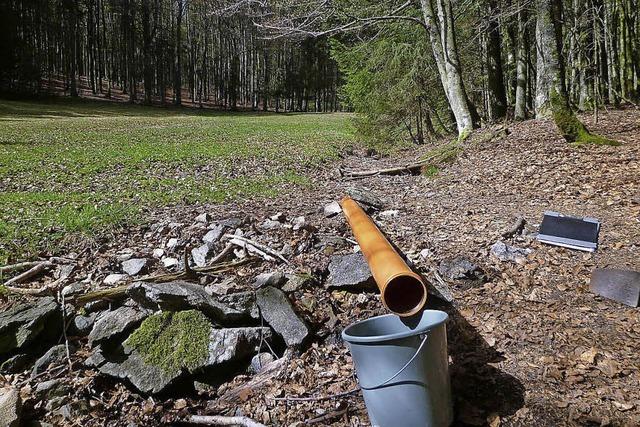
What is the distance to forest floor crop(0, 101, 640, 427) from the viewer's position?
2861 millimetres

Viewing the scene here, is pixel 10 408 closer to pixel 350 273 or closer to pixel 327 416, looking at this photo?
pixel 327 416

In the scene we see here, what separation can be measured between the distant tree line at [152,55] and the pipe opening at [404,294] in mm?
33778

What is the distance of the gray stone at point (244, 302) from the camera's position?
12.3ft

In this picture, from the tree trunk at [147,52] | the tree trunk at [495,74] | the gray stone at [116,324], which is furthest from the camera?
the tree trunk at [147,52]

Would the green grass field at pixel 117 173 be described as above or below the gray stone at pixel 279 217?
above

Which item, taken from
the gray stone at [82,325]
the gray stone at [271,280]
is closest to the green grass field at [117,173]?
the gray stone at [82,325]

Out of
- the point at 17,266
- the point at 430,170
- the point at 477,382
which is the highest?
the point at 430,170

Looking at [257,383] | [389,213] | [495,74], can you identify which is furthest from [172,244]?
[495,74]

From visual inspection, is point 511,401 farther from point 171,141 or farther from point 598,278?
point 171,141

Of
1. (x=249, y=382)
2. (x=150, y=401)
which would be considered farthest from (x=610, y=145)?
(x=150, y=401)

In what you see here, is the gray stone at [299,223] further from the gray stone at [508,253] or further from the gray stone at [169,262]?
the gray stone at [508,253]

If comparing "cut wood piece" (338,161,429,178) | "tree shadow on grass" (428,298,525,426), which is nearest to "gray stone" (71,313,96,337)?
"tree shadow on grass" (428,298,525,426)

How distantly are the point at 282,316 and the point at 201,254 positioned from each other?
68.1 inches

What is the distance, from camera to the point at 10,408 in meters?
2.74
